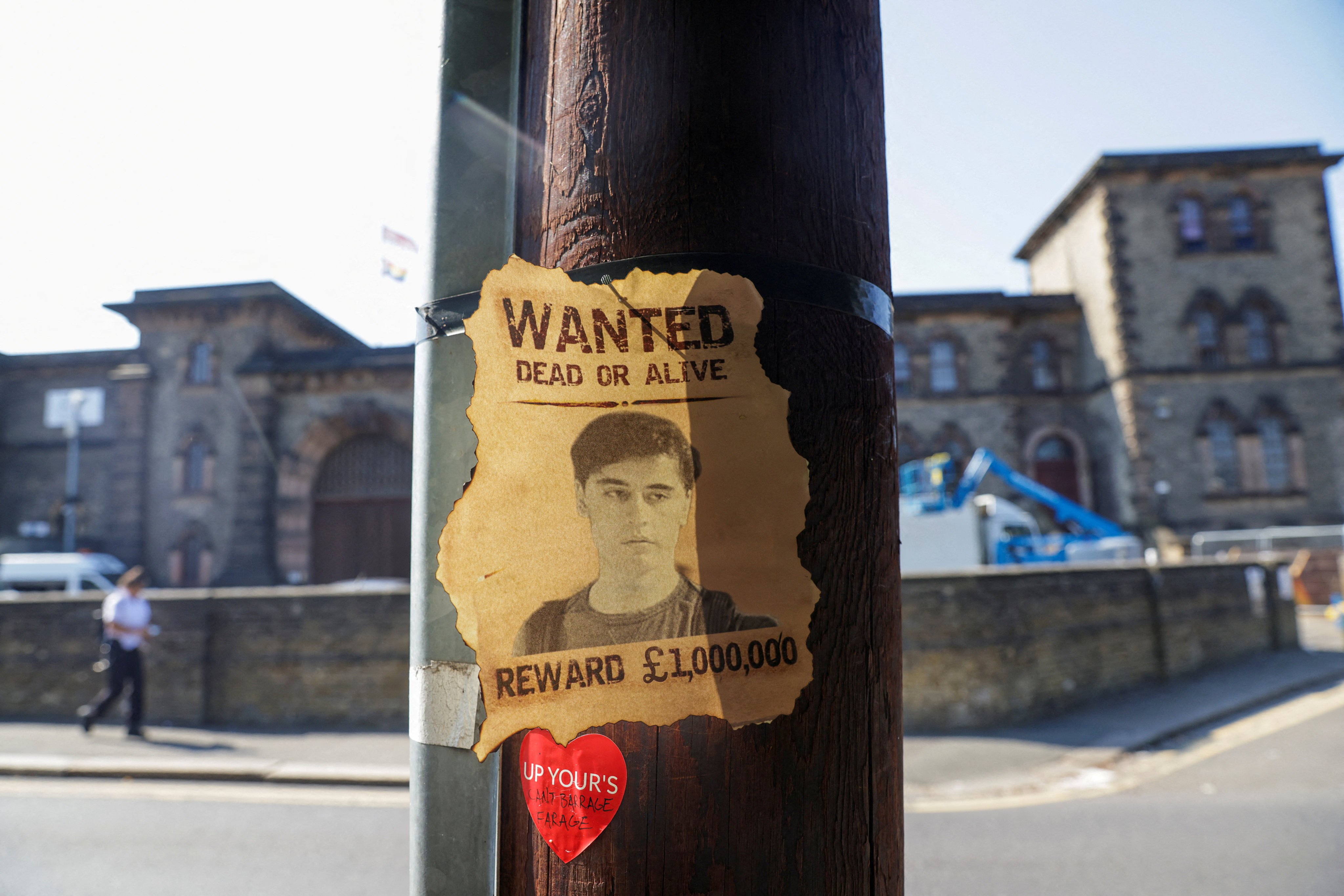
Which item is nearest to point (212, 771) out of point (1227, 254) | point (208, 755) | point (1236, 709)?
point (208, 755)

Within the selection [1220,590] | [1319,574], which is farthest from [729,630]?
[1319,574]

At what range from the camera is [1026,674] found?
921 cm

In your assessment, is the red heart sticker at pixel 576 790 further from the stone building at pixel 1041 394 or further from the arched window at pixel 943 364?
the arched window at pixel 943 364

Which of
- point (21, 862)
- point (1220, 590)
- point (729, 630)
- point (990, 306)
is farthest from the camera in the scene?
point (990, 306)

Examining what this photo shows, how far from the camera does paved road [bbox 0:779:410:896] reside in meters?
4.96

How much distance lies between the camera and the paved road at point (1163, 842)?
4.61 m

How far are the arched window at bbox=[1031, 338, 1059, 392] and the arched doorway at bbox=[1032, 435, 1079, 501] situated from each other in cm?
183

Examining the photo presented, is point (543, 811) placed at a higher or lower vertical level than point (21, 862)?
higher

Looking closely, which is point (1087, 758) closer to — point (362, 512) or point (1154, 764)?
point (1154, 764)

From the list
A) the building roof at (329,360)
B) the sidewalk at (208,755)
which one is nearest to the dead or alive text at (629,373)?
the sidewalk at (208,755)

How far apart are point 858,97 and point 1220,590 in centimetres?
1448

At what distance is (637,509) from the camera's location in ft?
2.86

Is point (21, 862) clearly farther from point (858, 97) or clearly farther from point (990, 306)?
point (990, 306)

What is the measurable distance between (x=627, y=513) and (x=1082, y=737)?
363 inches
